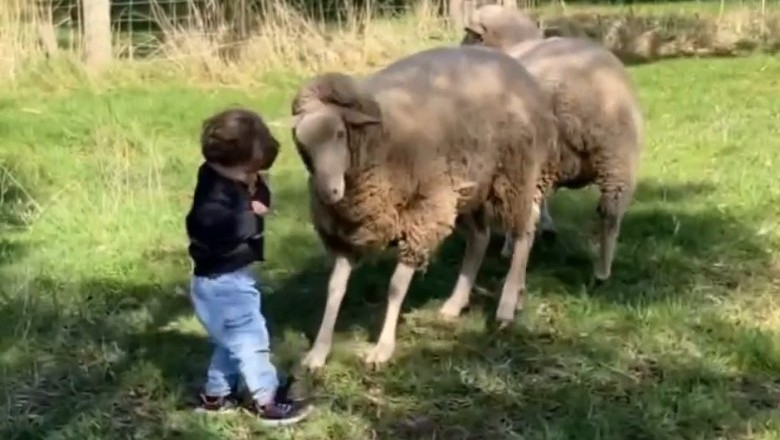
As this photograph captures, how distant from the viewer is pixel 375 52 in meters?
12.6

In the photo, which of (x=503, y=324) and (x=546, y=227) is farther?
(x=546, y=227)

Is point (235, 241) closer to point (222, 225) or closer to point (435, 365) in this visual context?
point (222, 225)

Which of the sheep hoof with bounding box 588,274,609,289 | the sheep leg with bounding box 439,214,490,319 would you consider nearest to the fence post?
the sheep leg with bounding box 439,214,490,319

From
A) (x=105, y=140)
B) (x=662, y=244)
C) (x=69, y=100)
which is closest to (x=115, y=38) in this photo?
(x=69, y=100)

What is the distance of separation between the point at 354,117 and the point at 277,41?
7477mm

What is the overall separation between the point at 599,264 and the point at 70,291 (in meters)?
2.36

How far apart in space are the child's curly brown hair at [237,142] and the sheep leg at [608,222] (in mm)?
2206

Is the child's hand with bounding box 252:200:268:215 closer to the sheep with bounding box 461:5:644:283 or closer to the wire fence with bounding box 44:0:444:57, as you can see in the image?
the sheep with bounding box 461:5:644:283

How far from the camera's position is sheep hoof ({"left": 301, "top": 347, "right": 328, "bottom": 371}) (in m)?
5.39

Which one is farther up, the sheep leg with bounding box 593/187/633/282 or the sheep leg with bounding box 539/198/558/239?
the sheep leg with bounding box 593/187/633/282

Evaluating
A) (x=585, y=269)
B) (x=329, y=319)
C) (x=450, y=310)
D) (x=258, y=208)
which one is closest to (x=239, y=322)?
(x=258, y=208)

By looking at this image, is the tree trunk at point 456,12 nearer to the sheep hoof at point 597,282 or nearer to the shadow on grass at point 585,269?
the shadow on grass at point 585,269

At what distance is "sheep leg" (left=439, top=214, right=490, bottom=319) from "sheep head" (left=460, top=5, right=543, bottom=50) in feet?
3.47

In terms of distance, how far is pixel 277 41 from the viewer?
12.5 meters
